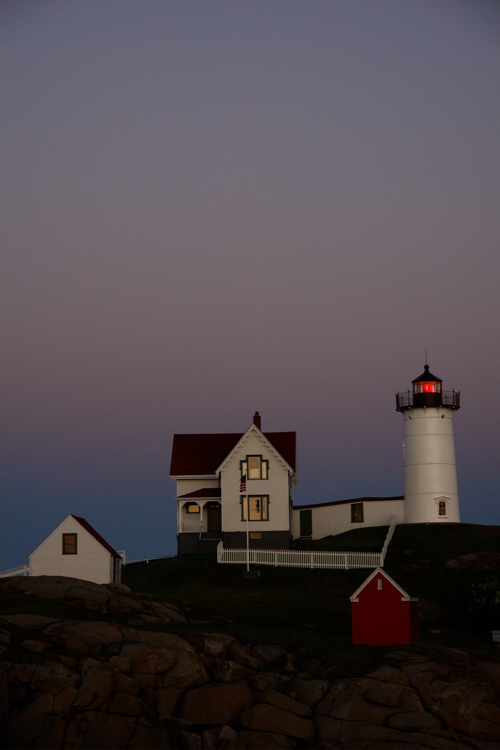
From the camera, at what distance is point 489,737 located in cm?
3189

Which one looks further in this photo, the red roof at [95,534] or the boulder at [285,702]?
the red roof at [95,534]

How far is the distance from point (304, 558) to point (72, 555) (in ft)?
47.7

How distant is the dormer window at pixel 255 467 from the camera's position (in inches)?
2463

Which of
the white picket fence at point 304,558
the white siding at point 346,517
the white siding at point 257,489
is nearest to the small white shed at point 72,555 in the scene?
the white picket fence at point 304,558

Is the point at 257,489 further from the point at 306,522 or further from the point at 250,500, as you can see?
the point at 306,522

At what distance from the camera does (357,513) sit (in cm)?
6850

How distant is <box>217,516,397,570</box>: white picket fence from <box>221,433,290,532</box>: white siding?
435 cm

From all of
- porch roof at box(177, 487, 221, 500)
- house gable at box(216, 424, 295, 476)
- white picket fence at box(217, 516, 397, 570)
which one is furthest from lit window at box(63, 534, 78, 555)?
porch roof at box(177, 487, 221, 500)

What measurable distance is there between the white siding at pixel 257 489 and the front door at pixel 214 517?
301cm

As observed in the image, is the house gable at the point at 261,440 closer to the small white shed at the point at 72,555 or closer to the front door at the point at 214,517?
the front door at the point at 214,517

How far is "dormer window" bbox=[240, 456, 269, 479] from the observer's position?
2463 inches

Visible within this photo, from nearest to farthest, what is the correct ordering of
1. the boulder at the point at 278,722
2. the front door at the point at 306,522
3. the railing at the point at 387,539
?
the boulder at the point at 278,722
the railing at the point at 387,539
the front door at the point at 306,522

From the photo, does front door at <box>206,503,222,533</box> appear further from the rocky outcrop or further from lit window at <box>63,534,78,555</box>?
the rocky outcrop

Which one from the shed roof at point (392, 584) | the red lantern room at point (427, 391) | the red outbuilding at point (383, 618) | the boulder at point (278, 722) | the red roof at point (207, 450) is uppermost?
the red lantern room at point (427, 391)
